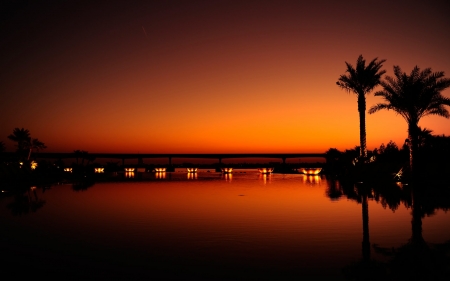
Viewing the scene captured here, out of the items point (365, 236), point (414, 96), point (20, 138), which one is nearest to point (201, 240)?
point (365, 236)

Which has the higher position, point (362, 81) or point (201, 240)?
point (362, 81)

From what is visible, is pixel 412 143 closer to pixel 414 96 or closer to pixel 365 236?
pixel 414 96

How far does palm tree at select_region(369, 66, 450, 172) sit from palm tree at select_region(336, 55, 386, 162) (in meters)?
6.60

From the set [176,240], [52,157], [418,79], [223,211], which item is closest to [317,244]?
[176,240]

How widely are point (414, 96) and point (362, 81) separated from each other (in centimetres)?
906

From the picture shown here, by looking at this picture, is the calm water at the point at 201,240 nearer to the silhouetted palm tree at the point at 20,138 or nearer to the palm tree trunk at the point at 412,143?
the palm tree trunk at the point at 412,143

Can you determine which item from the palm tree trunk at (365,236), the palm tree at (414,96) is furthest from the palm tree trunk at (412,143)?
the palm tree trunk at (365,236)

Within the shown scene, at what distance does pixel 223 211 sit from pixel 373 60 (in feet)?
92.4

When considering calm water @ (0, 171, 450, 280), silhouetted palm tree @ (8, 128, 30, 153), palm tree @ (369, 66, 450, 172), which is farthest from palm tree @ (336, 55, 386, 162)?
silhouetted palm tree @ (8, 128, 30, 153)

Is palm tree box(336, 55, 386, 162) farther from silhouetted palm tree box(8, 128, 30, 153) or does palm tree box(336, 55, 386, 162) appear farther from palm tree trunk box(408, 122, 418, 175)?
silhouetted palm tree box(8, 128, 30, 153)

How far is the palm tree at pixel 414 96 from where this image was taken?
30.5m

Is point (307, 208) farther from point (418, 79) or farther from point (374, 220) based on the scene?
point (418, 79)

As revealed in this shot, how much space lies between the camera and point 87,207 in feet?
62.0

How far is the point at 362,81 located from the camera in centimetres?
3966
